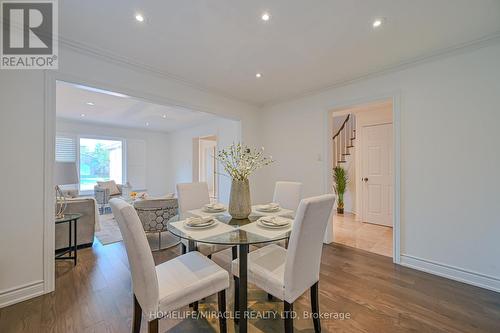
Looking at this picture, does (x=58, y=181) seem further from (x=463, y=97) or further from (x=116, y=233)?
(x=463, y=97)

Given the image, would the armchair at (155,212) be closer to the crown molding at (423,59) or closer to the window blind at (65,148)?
the crown molding at (423,59)

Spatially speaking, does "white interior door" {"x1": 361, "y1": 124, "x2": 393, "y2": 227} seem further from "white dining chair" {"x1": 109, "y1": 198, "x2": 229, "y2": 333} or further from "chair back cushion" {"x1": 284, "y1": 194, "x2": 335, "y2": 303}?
"white dining chair" {"x1": 109, "y1": 198, "x2": 229, "y2": 333}

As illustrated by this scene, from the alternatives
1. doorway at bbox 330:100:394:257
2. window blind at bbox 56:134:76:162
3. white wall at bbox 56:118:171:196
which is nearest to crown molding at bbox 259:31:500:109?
doorway at bbox 330:100:394:257

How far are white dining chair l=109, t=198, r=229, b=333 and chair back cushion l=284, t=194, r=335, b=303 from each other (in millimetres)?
497

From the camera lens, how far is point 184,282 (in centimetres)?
139

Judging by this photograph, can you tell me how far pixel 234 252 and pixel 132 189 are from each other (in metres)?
6.04

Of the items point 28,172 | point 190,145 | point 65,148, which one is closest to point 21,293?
point 28,172

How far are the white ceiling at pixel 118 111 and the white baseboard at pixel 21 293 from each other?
2.62m

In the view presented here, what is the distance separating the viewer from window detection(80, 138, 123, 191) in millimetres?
6055

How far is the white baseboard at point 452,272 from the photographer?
2145 mm

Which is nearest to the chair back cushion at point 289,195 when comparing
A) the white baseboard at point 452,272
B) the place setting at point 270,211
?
the place setting at point 270,211

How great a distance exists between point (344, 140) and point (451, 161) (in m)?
3.59

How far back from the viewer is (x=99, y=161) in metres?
6.38

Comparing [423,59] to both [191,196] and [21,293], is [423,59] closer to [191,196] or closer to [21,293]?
[191,196]
